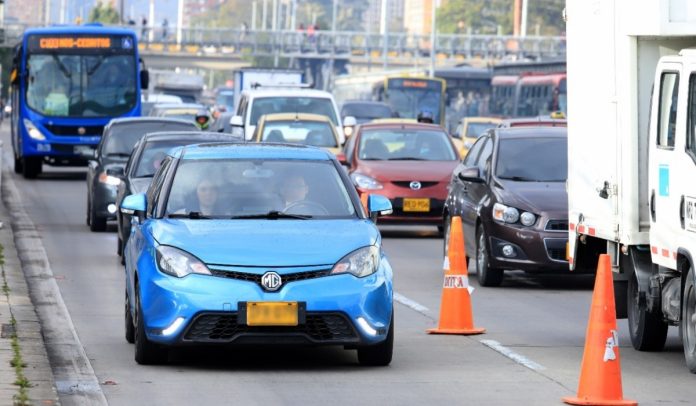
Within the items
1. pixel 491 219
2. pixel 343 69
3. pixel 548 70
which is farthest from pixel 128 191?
pixel 343 69

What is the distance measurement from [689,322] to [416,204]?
14078 mm

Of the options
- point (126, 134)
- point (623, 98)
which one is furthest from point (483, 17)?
point (623, 98)

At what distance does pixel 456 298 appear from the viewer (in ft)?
45.4

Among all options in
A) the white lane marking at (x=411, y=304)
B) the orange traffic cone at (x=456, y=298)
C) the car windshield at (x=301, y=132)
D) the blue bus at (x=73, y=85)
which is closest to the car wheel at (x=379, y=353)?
the orange traffic cone at (x=456, y=298)

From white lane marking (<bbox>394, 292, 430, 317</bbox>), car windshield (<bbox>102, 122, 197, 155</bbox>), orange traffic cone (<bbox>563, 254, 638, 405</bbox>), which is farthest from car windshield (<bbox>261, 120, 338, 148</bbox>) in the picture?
orange traffic cone (<bbox>563, 254, 638, 405</bbox>)

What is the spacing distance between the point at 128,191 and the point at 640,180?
31.3ft

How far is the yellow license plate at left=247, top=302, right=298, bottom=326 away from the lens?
11172 millimetres

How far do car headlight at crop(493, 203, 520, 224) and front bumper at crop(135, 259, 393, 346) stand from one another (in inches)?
272

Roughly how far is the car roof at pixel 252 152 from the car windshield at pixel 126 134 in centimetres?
1347

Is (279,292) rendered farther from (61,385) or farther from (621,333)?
(621,333)

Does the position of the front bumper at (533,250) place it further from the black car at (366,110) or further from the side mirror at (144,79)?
the black car at (366,110)

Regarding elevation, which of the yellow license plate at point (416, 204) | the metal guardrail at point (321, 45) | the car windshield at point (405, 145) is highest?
the metal guardrail at point (321, 45)

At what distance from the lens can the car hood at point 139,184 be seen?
20.9 m

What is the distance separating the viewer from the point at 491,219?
18422 millimetres
